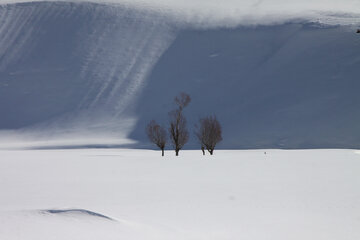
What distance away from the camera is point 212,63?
Result: 104m

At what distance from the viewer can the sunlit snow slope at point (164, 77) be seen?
8888 centimetres

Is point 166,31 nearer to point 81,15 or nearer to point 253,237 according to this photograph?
point 81,15

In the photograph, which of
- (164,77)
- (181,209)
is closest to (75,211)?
(181,209)

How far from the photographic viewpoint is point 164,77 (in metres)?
104

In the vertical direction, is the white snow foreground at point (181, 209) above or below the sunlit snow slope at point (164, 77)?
below

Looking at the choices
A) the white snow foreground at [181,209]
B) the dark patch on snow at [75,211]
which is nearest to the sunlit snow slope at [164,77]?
the white snow foreground at [181,209]

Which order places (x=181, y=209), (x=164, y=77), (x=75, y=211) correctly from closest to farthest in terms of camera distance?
1. (x=75, y=211)
2. (x=181, y=209)
3. (x=164, y=77)

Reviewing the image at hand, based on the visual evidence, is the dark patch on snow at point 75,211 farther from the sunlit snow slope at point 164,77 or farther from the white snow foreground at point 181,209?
the sunlit snow slope at point 164,77

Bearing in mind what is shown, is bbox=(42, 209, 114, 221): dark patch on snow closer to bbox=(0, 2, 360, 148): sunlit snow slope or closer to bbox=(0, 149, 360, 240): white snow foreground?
Answer: bbox=(0, 149, 360, 240): white snow foreground

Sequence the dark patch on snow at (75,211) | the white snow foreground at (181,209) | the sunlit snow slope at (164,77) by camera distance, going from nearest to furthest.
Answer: the white snow foreground at (181,209) < the dark patch on snow at (75,211) < the sunlit snow slope at (164,77)

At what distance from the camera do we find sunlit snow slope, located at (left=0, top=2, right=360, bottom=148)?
88875 mm

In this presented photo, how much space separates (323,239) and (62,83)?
3789 inches

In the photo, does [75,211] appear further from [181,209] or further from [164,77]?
[164,77]

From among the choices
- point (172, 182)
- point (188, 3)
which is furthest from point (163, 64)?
point (172, 182)
